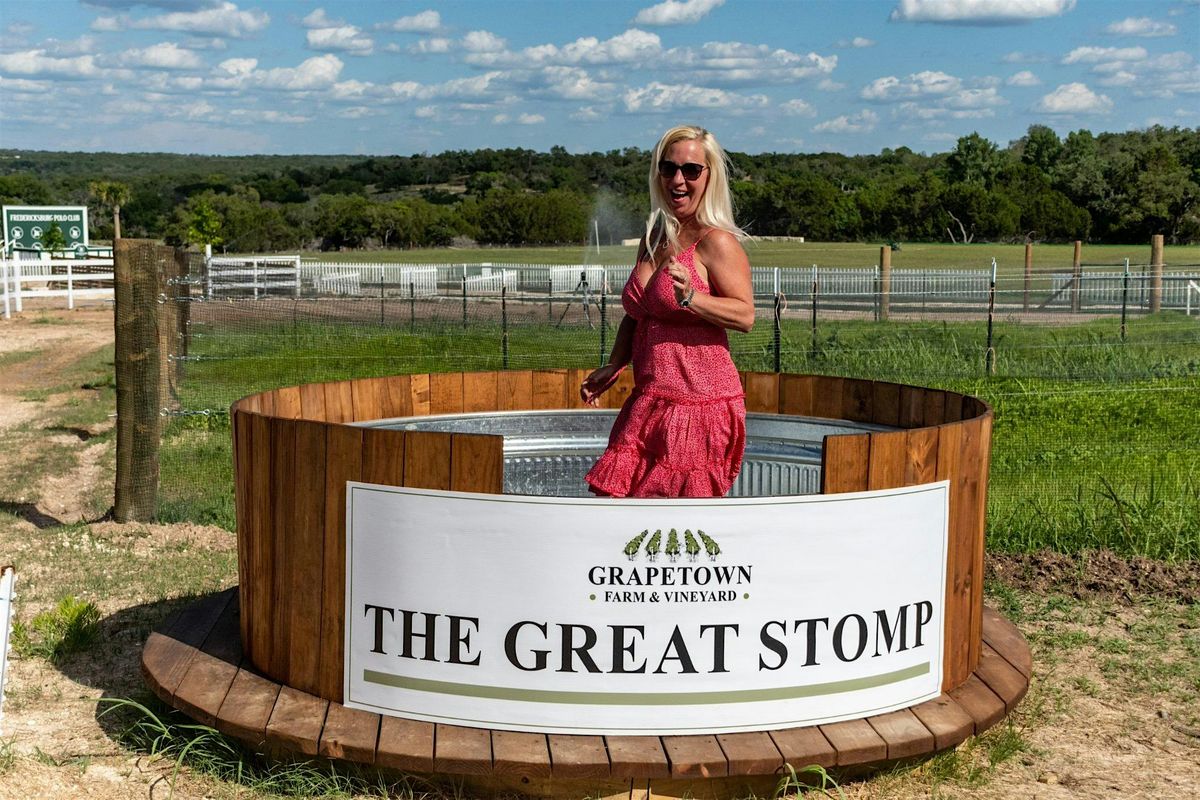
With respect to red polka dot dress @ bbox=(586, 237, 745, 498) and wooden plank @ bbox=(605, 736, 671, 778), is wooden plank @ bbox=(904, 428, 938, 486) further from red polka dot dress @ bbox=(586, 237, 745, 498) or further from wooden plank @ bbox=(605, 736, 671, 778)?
wooden plank @ bbox=(605, 736, 671, 778)

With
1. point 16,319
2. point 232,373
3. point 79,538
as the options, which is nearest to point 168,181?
point 16,319

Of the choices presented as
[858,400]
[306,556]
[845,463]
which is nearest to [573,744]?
[306,556]

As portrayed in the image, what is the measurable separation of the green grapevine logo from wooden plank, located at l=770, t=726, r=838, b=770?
632mm

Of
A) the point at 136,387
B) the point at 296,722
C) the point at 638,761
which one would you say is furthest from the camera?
the point at 136,387

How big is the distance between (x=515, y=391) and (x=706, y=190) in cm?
228

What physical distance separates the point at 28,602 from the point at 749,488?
3.79 metres

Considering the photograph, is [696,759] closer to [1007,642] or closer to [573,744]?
[573,744]

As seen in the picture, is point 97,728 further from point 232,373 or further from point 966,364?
point 966,364

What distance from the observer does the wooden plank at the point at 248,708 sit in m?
4.12

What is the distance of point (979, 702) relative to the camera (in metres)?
4.41

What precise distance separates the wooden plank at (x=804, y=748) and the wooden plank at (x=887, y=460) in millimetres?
804

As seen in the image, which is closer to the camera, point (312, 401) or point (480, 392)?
point (312, 401)

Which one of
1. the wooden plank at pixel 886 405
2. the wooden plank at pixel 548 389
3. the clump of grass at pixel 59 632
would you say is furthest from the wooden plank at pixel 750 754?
the clump of grass at pixel 59 632

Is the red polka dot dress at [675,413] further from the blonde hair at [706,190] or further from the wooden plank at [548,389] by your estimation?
the wooden plank at [548,389]
